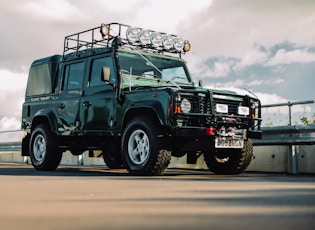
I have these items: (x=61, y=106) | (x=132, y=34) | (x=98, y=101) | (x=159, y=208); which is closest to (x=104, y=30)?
(x=132, y=34)

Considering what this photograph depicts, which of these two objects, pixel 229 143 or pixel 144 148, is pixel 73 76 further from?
pixel 229 143

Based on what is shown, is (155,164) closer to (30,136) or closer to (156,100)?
(156,100)

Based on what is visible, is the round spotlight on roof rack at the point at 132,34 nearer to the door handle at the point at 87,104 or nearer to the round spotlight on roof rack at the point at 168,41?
the round spotlight on roof rack at the point at 168,41

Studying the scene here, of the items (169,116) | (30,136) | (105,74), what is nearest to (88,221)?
(169,116)

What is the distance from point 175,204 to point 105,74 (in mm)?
5116

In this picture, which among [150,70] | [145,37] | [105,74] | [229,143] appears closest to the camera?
Result: [229,143]

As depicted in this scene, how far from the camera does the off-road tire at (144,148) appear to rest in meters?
7.89

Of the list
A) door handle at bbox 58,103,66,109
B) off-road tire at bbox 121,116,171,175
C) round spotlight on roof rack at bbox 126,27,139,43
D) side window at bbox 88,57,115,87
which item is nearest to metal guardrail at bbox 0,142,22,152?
door handle at bbox 58,103,66,109

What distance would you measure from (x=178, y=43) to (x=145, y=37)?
2.78 ft

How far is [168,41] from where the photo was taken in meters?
10.2

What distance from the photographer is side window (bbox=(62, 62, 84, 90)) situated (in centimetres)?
1010

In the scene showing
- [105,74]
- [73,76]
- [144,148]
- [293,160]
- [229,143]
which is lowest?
[293,160]

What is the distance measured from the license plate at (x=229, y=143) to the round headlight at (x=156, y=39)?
2.67m

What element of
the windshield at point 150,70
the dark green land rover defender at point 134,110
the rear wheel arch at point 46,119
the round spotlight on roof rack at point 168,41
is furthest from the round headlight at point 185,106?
the rear wheel arch at point 46,119
